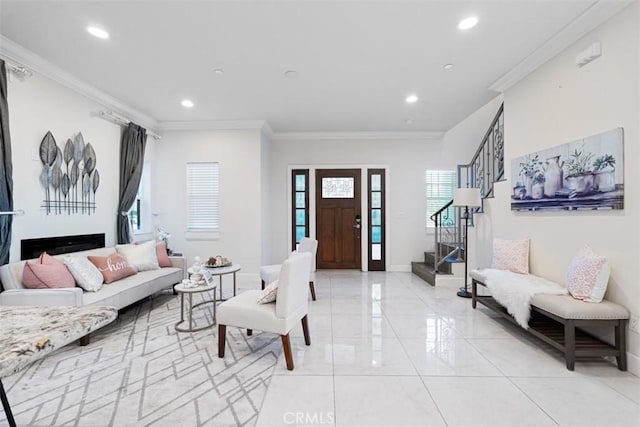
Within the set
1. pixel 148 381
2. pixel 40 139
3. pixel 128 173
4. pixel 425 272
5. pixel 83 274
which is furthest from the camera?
pixel 425 272

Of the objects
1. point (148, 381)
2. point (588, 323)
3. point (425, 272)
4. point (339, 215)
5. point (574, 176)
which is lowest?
point (148, 381)

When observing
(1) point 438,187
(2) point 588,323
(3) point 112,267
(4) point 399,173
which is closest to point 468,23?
(2) point 588,323

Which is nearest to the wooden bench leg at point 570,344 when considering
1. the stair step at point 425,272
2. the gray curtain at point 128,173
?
the stair step at point 425,272

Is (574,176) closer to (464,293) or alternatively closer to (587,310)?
(587,310)

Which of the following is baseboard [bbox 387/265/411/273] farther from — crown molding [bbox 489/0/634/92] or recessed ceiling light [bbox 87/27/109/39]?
recessed ceiling light [bbox 87/27/109/39]

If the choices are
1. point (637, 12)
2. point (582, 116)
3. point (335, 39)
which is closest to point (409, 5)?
point (335, 39)

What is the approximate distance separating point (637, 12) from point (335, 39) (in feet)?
7.59

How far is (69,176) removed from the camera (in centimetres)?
372

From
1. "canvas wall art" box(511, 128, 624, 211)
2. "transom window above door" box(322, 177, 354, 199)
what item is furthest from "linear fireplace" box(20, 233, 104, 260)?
"canvas wall art" box(511, 128, 624, 211)

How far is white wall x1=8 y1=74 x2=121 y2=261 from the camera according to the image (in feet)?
10.2

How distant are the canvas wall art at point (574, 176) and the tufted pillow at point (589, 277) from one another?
17.6 inches

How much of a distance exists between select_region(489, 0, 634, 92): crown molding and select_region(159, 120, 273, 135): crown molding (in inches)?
146

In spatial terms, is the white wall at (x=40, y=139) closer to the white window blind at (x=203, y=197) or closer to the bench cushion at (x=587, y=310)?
the white window blind at (x=203, y=197)

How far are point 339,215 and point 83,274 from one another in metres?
4.35
